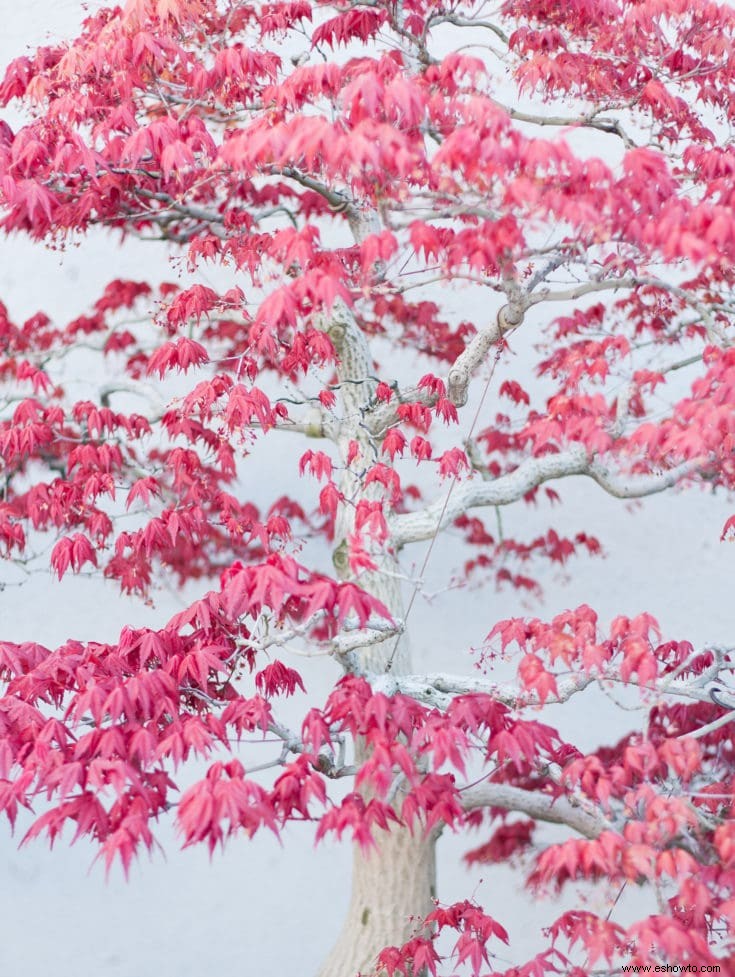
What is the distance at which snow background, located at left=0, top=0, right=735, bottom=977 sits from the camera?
179 inches

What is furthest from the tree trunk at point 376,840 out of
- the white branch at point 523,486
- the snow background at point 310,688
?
the snow background at point 310,688

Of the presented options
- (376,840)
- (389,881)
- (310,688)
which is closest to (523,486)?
(376,840)

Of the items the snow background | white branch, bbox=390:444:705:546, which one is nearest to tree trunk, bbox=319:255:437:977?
white branch, bbox=390:444:705:546

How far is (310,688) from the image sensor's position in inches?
189

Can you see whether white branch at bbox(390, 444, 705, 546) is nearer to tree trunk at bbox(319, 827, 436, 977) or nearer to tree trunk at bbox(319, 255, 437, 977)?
tree trunk at bbox(319, 255, 437, 977)

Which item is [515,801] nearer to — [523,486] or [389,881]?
[389,881]

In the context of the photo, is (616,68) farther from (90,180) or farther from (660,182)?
(90,180)

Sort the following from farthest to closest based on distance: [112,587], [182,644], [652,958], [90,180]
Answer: [112,587] → [90,180] → [182,644] → [652,958]

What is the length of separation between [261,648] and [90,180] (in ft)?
4.56

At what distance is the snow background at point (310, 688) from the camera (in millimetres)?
4535

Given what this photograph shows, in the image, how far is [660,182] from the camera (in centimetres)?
217

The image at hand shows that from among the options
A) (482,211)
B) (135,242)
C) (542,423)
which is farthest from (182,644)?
(135,242)

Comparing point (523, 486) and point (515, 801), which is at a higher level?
point (523, 486)

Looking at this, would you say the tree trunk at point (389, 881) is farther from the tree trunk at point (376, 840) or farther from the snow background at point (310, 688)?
the snow background at point (310, 688)
